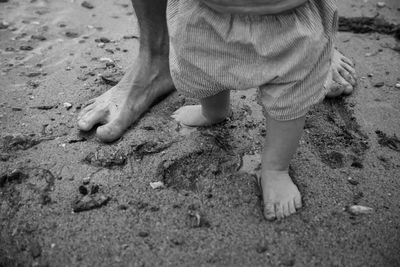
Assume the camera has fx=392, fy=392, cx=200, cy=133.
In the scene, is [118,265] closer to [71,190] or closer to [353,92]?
[71,190]

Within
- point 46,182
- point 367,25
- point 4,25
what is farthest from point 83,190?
point 367,25

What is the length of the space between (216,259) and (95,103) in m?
1.10

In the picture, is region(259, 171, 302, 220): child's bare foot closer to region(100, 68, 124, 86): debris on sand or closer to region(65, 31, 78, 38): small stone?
region(100, 68, 124, 86): debris on sand

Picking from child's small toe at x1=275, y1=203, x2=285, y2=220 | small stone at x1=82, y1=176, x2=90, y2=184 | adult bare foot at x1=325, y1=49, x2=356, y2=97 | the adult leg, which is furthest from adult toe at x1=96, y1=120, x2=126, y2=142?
adult bare foot at x1=325, y1=49, x2=356, y2=97

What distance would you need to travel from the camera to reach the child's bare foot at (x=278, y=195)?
5.03 feet

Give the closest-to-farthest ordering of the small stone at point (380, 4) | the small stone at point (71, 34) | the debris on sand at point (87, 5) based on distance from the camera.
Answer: the small stone at point (71, 34), the small stone at point (380, 4), the debris on sand at point (87, 5)

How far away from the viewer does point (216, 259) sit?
1393mm

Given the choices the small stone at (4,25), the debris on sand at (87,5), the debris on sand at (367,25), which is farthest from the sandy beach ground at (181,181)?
the debris on sand at (87,5)

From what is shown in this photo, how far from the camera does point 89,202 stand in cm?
159

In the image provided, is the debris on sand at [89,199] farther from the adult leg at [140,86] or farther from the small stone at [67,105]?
the small stone at [67,105]

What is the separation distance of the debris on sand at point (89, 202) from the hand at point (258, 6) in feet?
2.89

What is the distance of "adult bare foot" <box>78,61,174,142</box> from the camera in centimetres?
191

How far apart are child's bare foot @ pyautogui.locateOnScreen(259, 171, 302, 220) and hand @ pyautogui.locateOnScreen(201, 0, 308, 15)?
667mm

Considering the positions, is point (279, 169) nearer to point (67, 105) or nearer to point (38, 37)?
point (67, 105)
